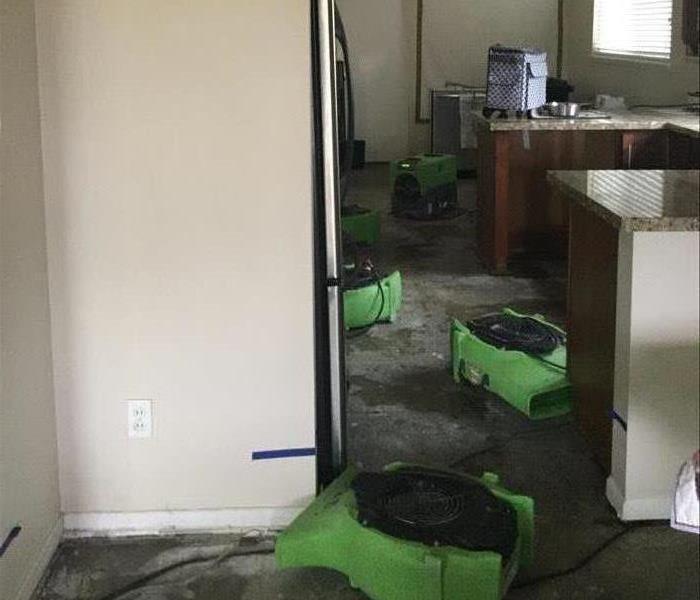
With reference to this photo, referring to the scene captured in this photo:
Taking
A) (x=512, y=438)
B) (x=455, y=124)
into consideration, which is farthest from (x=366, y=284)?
(x=455, y=124)

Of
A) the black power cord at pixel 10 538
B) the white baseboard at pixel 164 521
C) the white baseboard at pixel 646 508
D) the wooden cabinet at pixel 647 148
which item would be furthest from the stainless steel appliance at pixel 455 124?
the black power cord at pixel 10 538

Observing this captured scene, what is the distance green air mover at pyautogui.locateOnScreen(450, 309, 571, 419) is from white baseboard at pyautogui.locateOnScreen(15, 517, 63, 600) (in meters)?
1.54

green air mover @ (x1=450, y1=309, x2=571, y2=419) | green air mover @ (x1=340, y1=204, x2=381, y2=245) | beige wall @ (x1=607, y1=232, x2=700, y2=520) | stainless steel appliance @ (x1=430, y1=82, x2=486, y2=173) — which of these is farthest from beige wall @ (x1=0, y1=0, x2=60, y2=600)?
stainless steel appliance @ (x1=430, y1=82, x2=486, y2=173)

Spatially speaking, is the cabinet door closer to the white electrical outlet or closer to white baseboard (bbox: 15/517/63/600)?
the white electrical outlet

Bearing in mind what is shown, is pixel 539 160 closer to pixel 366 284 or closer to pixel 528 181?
pixel 528 181

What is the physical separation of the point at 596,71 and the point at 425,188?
62.8 inches

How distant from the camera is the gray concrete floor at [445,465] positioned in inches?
91.3

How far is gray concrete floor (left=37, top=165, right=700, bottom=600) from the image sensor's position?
2.32 metres

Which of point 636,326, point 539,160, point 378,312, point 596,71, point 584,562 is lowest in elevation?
point 584,562

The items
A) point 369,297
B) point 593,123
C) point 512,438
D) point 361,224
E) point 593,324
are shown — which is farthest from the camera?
point 361,224

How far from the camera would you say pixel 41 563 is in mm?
2369

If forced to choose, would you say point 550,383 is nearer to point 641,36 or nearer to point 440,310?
point 440,310

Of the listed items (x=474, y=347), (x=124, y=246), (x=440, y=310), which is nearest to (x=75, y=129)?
(x=124, y=246)

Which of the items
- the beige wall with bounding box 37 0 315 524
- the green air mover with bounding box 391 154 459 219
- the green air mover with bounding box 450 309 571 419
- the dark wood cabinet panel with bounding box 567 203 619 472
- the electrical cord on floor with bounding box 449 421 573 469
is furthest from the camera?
the green air mover with bounding box 391 154 459 219
